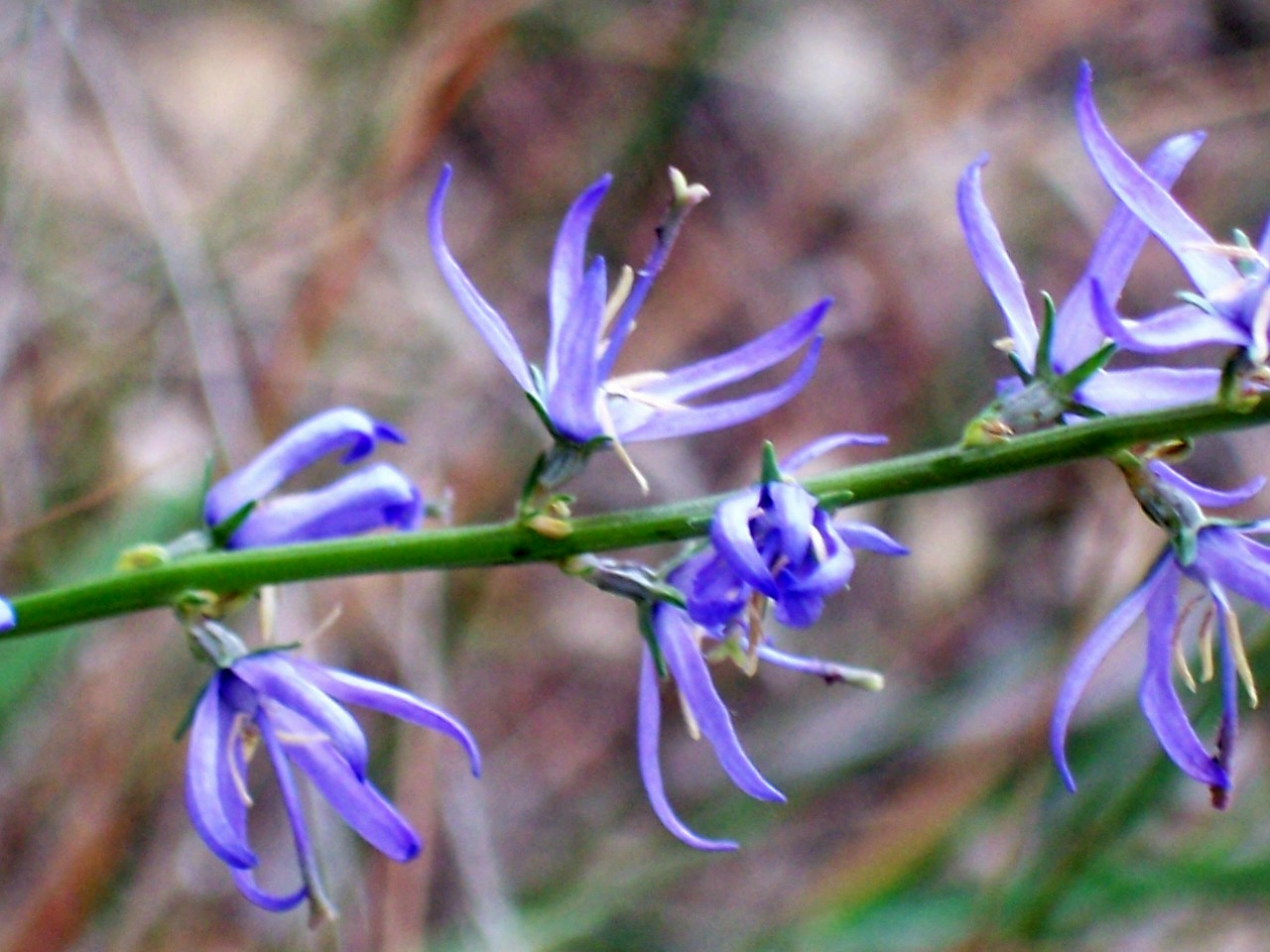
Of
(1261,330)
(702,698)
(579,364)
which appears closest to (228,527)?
(579,364)

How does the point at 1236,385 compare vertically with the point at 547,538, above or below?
below

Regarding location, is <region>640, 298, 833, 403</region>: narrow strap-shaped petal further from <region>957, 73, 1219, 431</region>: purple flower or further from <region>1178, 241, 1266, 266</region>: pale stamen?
<region>1178, 241, 1266, 266</region>: pale stamen

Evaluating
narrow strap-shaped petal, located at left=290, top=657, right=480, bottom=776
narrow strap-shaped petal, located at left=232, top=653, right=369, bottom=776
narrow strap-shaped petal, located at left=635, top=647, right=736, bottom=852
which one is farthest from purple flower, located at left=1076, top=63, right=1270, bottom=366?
narrow strap-shaped petal, located at left=232, top=653, right=369, bottom=776

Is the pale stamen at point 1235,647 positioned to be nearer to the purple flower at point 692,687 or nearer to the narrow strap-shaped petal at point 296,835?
the purple flower at point 692,687

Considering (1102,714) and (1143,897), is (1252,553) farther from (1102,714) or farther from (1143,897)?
(1102,714)

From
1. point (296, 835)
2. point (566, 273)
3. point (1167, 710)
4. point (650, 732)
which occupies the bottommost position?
point (1167, 710)

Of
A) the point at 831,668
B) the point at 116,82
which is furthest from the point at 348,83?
the point at 831,668

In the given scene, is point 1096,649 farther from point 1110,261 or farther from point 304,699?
point 304,699
